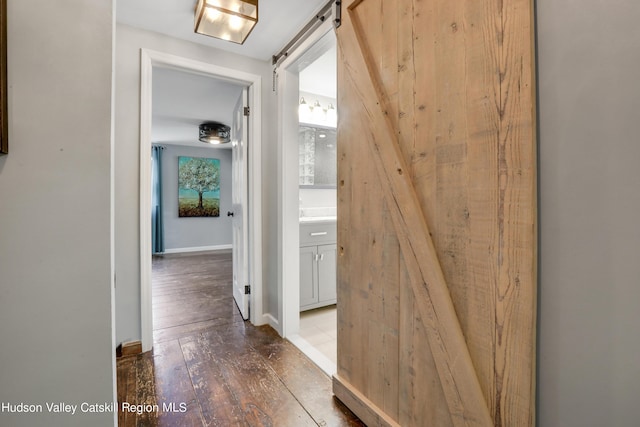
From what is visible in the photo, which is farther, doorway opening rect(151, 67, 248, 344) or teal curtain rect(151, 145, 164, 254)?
teal curtain rect(151, 145, 164, 254)

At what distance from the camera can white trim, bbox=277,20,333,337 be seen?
7.25ft

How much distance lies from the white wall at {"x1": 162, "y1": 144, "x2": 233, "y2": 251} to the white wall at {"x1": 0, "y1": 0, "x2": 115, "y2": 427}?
5.75 m

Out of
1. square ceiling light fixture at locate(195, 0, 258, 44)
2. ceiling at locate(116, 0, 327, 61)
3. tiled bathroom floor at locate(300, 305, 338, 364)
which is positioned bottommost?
tiled bathroom floor at locate(300, 305, 338, 364)

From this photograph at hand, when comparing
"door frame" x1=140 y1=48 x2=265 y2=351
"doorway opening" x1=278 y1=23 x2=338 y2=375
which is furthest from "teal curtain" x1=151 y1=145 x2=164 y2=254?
"door frame" x1=140 y1=48 x2=265 y2=351

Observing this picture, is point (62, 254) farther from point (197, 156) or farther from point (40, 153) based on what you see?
point (197, 156)

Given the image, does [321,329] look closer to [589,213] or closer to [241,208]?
[241,208]

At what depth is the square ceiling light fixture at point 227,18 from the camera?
1570 mm

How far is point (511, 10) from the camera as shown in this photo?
814 mm

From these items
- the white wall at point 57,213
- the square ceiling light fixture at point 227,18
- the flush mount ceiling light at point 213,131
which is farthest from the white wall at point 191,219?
the white wall at point 57,213

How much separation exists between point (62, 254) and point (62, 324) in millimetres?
195

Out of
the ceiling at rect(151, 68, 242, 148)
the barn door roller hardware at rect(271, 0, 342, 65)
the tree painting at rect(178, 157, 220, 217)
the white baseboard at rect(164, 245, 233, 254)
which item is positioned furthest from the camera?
the tree painting at rect(178, 157, 220, 217)

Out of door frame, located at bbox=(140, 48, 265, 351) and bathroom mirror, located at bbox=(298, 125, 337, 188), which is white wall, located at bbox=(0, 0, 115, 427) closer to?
door frame, located at bbox=(140, 48, 265, 351)

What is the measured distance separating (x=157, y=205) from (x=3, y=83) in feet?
19.0

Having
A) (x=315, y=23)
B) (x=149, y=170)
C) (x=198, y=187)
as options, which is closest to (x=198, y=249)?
(x=198, y=187)
